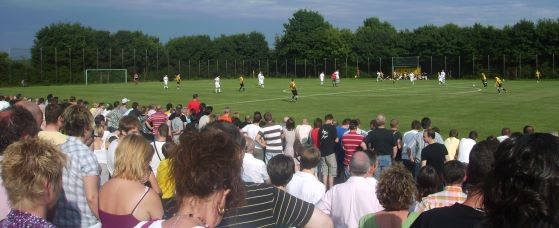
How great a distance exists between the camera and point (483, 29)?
84000 mm

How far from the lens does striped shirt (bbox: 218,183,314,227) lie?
3.73 meters

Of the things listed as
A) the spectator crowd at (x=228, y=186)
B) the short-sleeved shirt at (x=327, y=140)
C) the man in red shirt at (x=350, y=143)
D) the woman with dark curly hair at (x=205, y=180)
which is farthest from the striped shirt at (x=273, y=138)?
the woman with dark curly hair at (x=205, y=180)

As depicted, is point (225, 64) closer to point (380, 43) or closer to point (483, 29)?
point (380, 43)

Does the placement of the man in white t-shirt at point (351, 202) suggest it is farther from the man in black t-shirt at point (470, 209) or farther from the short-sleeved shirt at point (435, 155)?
the short-sleeved shirt at point (435, 155)

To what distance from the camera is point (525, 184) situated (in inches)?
89.4

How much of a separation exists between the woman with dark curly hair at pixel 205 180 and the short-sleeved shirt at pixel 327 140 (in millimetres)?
9899

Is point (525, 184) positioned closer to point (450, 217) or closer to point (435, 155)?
point (450, 217)

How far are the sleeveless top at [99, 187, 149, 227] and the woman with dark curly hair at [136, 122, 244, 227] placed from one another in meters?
1.45

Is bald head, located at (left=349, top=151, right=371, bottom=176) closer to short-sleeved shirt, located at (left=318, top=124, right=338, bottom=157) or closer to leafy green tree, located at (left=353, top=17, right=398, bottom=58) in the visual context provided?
short-sleeved shirt, located at (left=318, top=124, right=338, bottom=157)

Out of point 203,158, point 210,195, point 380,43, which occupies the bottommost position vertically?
point 210,195

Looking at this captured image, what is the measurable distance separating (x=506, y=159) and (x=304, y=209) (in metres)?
1.65

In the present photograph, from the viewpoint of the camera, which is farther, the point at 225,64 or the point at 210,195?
the point at 225,64

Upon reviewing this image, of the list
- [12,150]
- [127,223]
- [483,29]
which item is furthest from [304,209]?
[483,29]

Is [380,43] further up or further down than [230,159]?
further up
